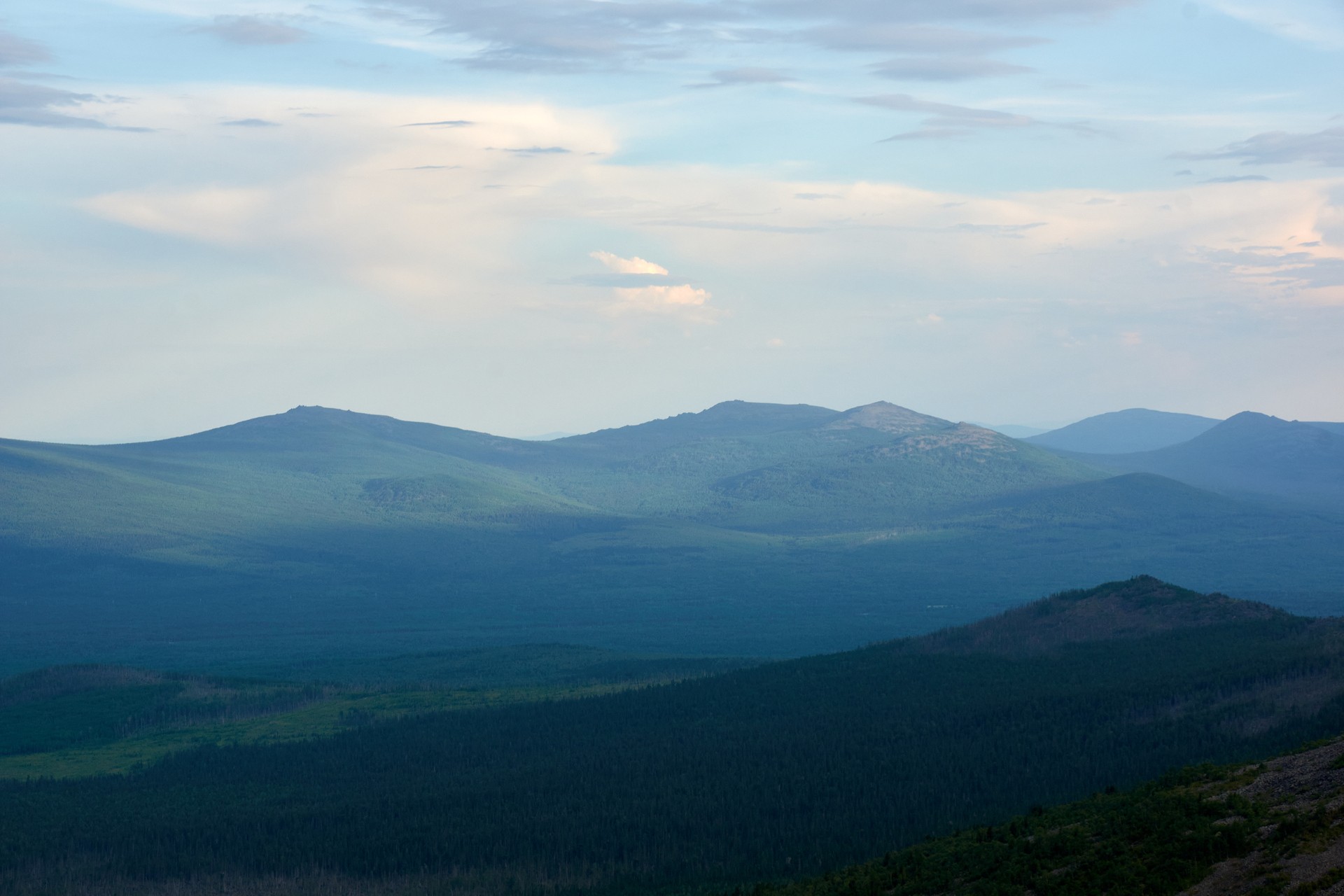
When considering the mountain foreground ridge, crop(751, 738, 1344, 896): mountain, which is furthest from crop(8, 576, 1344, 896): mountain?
crop(751, 738, 1344, 896): mountain

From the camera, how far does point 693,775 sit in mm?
65938

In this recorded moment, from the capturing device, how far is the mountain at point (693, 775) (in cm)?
5550

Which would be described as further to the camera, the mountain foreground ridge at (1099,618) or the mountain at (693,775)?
the mountain foreground ridge at (1099,618)

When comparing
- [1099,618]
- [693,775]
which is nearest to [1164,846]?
[693,775]

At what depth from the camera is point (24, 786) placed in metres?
75.7

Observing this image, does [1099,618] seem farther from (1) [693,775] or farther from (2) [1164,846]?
(2) [1164,846]

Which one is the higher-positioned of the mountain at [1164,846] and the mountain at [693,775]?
the mountain at [1164,846]

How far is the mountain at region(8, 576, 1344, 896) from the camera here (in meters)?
55.5

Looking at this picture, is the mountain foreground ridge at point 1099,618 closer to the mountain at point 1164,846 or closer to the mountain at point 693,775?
the mountain at point 693,775

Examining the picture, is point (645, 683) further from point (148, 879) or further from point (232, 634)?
point (232, 634)

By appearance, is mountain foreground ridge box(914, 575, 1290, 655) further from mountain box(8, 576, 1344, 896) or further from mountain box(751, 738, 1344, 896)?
mountain box(751, 738, 1344, 896)

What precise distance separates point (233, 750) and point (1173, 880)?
6634 centimetres

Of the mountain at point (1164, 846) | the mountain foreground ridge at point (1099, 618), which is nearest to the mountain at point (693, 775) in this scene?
the mountain foreground ridge at point (1099, 618)

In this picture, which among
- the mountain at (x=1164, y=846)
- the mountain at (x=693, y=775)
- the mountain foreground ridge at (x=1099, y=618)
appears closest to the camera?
the mountain at (x=1164, y=846)
